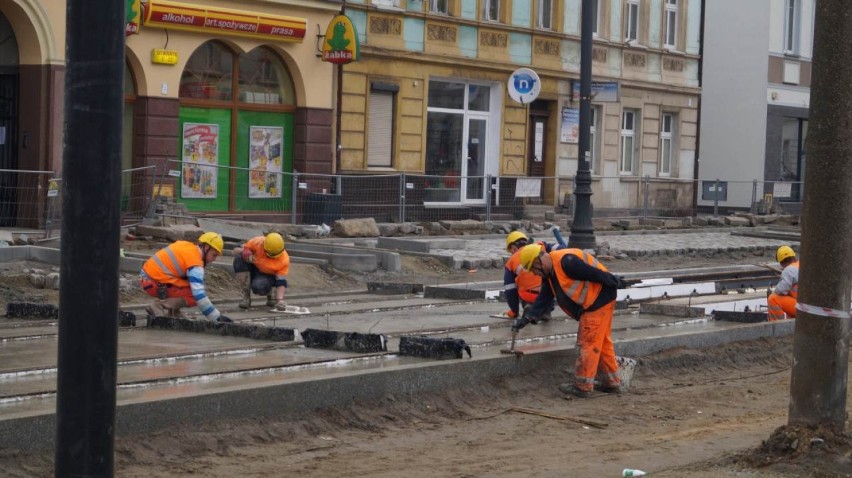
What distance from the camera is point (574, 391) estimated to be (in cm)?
1083

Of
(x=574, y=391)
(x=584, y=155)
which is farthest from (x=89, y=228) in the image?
(x=584, y=155)

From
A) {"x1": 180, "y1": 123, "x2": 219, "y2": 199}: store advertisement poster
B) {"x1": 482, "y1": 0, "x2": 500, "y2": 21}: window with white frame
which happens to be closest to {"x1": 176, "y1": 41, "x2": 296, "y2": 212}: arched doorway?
{"x1": 180, "y1": 123, "x2": 219, "y2": 199}: store advertisement poster

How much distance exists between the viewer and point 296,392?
29.5 ft

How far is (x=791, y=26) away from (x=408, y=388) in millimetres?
33516

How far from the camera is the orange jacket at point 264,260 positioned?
1416cm

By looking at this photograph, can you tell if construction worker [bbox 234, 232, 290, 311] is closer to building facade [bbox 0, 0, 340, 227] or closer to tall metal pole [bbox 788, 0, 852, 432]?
building facade [bbox 0, 0, 340, 227]

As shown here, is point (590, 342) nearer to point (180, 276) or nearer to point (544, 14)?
point (180, 276)

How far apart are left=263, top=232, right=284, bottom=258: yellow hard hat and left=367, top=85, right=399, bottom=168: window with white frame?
13.7 meters

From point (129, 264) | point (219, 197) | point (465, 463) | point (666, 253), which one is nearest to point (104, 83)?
point (465, 463)

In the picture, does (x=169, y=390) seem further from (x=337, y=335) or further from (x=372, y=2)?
(x=372, y=2)

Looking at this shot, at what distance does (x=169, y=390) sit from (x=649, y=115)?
Answer: 28.7 m

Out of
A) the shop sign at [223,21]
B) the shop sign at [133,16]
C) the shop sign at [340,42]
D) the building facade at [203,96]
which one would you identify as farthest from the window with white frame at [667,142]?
the shop sign at [133,16]

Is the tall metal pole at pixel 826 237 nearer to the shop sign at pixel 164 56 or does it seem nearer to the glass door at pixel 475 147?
the shop sign at pixel 164 56

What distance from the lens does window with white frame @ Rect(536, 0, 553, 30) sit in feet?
104
